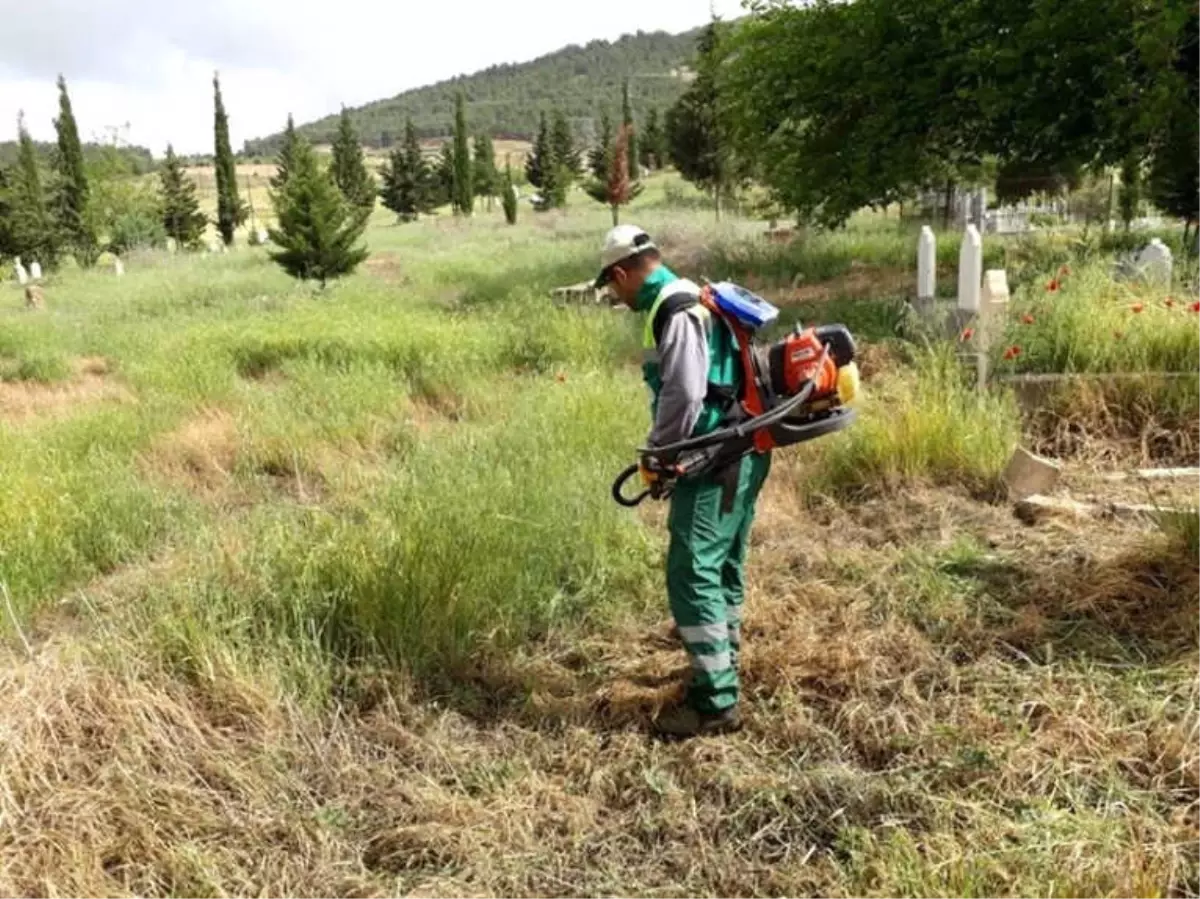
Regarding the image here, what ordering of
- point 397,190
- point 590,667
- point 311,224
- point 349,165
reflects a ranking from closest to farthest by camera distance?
point 590,667 → point 311,224 → point 349,165 → point 397,190

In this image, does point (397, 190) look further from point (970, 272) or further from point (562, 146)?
point (970, 272)

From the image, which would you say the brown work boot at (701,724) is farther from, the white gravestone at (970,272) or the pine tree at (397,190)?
the pine tree at (397,190)

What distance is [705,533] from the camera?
2.84 m

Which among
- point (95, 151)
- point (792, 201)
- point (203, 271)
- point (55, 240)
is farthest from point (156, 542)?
point (95, 151)

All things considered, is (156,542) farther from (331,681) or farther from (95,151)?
(95,151)

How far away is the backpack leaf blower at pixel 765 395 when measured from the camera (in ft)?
9.08

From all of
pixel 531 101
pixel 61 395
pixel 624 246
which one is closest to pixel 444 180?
pixel 61 395

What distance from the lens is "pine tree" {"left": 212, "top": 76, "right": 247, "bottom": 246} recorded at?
4256 centimetres

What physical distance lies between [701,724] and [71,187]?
42280mm

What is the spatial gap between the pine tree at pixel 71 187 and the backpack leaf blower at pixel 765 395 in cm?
3670

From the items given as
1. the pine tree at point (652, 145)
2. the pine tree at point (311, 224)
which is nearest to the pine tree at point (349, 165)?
the pine tree at point (652, 145)

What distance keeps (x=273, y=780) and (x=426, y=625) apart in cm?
77

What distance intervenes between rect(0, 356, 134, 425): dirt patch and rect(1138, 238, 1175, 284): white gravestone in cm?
846

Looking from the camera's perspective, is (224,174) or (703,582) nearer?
(703,582)
